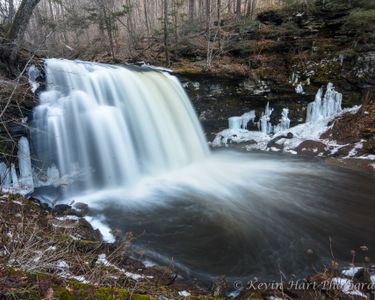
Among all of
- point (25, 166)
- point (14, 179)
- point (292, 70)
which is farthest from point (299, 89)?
point (14, 179)

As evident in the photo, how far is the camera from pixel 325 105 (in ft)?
39.3

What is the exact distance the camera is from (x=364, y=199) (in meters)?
7.15

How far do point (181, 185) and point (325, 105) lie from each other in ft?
23.0

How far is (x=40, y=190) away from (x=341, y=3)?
1314cm

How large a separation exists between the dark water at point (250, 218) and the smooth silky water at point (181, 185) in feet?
0.07

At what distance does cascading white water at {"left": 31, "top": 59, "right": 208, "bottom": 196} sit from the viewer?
7.68 meters

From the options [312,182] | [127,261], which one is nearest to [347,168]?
[312,182]

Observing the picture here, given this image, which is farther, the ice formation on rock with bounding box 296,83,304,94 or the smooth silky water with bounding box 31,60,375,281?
the ice formation on rock with bounding box 296,83,304,94

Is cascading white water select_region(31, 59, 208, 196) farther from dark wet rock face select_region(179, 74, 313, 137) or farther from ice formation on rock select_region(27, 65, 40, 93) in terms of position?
dark wet rock face select_region(179, 74, 313, 137)

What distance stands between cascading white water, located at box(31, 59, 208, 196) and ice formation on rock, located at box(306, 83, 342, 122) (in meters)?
4.39

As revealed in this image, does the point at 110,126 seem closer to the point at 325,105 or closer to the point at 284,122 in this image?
the point at 284,122

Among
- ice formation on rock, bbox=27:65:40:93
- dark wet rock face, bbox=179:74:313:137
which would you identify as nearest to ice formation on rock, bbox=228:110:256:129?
A: dark wet rock face, bbox=179:74:313:137

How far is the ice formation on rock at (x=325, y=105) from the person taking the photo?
11.8m

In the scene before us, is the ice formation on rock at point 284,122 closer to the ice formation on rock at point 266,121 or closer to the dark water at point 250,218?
the ice formation on rock at point 266,121
